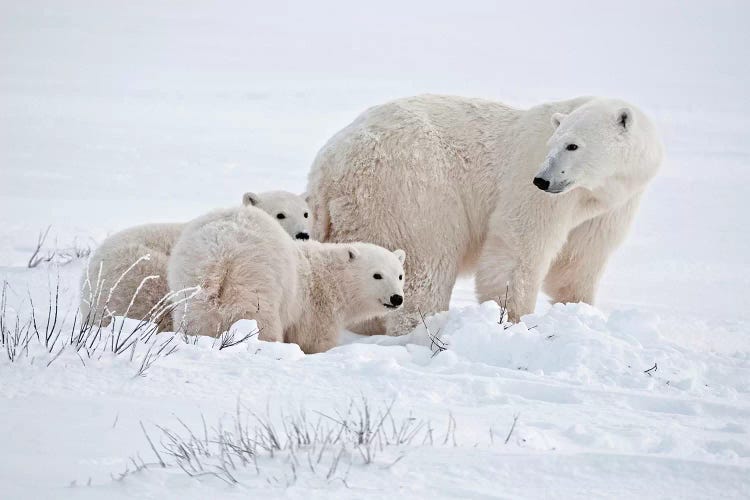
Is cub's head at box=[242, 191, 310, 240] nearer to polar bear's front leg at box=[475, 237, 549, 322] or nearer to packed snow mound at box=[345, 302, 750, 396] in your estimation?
polar bear's front leg at box=[475, 237, 549, 322]

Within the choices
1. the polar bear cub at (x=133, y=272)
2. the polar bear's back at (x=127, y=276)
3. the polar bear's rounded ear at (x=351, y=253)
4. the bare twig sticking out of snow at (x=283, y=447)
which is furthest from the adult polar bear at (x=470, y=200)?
the bare twig sticking out of snow at (x=283, y=447)

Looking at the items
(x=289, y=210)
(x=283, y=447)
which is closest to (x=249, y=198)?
(x=289, y=210)

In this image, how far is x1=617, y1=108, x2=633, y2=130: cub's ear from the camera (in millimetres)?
5625

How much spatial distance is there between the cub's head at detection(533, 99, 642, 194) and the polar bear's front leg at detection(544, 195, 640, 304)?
0.58 metres

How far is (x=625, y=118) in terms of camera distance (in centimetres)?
566

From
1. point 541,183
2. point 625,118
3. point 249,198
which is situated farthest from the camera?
point 249,198

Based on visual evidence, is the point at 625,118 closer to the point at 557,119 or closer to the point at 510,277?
the point at 557,119

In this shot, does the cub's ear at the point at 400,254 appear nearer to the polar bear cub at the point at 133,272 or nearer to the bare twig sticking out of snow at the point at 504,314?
the bare twig sticking out of snow at the point at 504,314

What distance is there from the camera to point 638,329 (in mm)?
5164

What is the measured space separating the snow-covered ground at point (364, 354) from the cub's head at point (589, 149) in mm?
792

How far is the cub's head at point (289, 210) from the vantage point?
643cm

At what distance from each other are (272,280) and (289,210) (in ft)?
5.11

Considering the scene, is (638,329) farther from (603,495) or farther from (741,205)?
(741,205)

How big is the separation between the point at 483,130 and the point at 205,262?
2462 millimetres
